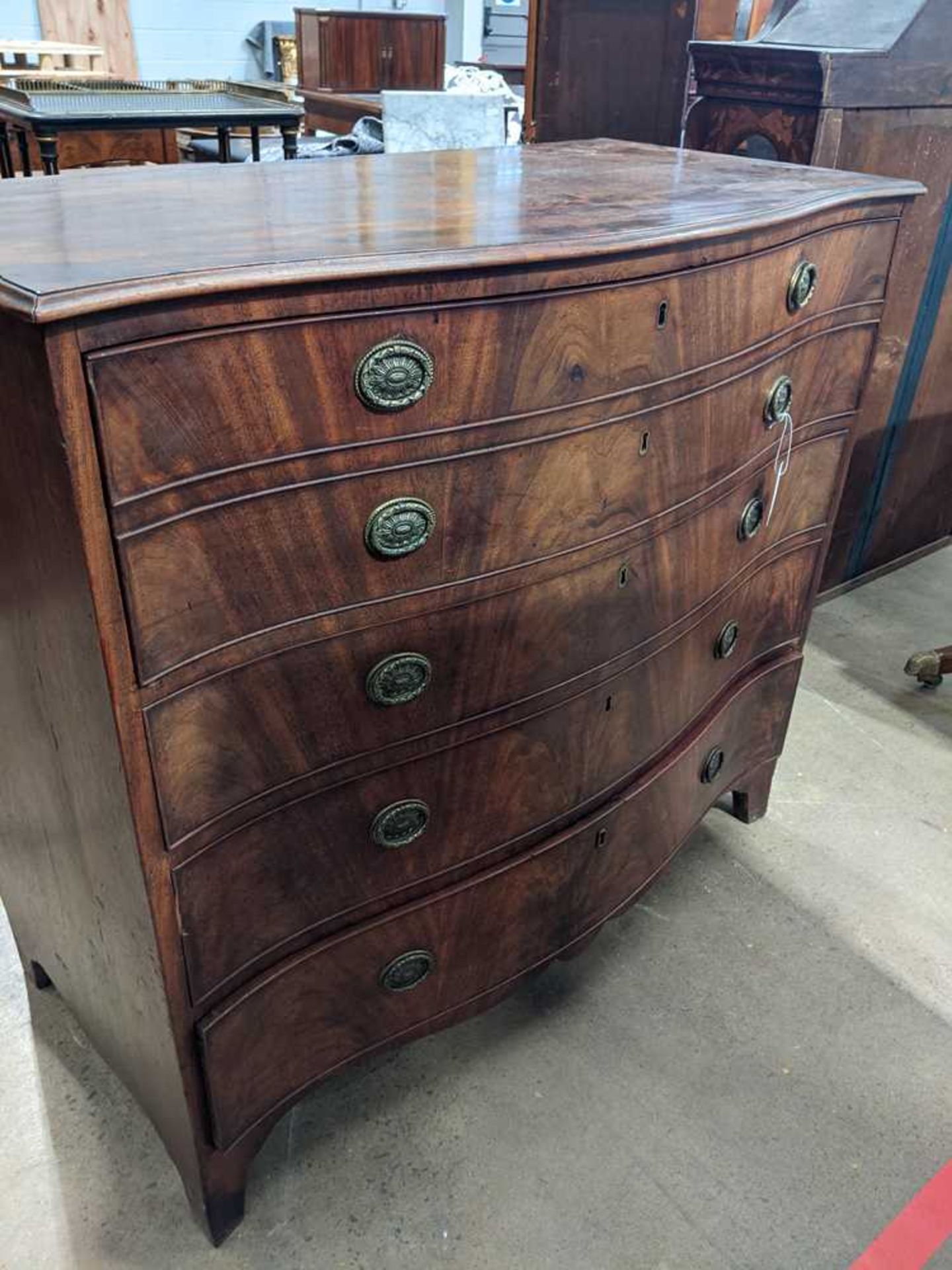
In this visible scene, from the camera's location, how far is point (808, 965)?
5.92 feet

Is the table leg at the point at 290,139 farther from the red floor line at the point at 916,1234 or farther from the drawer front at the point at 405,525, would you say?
the red floor line at the point at 916,1234

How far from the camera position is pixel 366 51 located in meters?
5.72

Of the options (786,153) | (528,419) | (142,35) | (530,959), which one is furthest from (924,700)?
(142,35)

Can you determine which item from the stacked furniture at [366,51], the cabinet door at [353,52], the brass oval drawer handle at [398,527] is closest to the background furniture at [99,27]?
the stacked furniture at [366,51]

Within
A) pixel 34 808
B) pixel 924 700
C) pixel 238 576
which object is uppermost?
pixel 238 576

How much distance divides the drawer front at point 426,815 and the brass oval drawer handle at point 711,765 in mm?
145

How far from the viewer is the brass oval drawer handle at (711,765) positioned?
1.72m

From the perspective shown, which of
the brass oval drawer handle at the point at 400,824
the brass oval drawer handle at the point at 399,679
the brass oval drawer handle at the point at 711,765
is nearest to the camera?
the brass oval drawer handle at the point at 399,679

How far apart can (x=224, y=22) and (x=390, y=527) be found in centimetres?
726

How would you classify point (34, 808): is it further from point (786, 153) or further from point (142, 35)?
point (142, 35)

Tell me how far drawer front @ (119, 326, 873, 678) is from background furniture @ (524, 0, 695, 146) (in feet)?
5.07

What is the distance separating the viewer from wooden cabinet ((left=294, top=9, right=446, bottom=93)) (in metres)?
5.65

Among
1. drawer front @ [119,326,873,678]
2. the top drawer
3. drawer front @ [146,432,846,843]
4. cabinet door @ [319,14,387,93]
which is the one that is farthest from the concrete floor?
cabinet door @ [319,14,387,93]

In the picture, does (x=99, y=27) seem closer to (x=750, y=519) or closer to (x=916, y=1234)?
(x=750, y=519)
